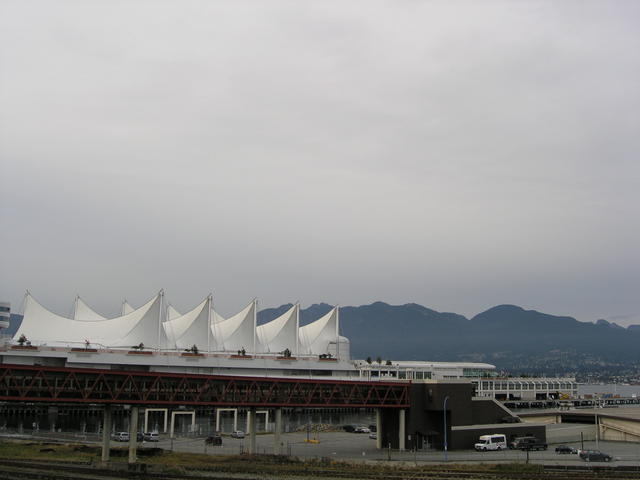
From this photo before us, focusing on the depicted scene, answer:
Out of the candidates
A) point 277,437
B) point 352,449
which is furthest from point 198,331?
point 277,437

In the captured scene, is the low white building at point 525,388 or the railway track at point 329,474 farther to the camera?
the low white building at point 525,388

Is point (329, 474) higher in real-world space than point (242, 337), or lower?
lower

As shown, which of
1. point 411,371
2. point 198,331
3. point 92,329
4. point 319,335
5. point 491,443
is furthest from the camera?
point 411,371

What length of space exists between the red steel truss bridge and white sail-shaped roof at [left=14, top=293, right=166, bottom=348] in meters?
32.2

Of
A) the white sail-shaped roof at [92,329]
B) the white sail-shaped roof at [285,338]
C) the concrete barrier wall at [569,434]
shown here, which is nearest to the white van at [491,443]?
the concrete barrier wall at [569,434]

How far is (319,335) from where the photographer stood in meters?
126

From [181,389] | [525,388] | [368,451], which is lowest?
[368,451]

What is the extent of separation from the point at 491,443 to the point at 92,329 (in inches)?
2281

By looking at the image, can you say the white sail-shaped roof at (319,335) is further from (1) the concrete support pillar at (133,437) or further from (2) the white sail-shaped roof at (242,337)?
(1) the concrete support pillar at (133,437)

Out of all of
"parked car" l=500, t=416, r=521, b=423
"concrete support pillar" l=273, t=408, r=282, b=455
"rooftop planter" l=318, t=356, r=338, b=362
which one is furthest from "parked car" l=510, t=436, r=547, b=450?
"rooftop planter" l=318, t=356, r=338, b=362

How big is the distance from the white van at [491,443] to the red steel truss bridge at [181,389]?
794 cm

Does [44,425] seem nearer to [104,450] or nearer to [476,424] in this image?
[104,450]

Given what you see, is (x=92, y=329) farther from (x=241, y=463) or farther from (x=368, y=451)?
(x=241, y=463)

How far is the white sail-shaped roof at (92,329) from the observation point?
9375 cm
